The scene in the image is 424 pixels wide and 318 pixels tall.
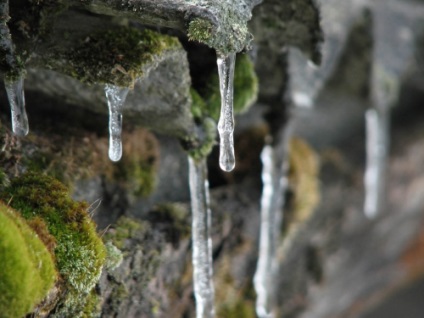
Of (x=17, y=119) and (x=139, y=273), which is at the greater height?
(x=17, y=119)

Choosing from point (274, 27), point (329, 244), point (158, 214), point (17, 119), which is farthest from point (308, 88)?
point (17, 119)

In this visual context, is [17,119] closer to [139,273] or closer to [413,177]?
[139,273]

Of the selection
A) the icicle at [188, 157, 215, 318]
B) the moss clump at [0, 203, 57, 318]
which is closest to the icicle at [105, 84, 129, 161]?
the icicle at [188, 157, 215, 318]

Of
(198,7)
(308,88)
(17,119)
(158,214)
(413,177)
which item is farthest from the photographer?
(413,177)

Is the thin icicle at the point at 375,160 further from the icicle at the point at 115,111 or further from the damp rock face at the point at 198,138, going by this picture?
the icicle at the point at 115,111

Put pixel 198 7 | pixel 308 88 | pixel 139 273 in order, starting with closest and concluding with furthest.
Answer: pixel 198 7
pixel 139 273
pixel 308 88

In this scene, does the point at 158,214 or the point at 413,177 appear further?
the point at 413,177
